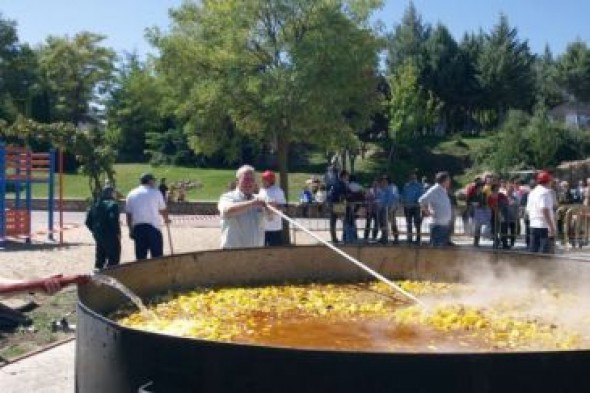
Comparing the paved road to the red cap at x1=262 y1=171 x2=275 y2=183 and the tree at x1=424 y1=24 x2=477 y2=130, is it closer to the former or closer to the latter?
the red cap at x1=262 y1=171 x2=275 y2=183

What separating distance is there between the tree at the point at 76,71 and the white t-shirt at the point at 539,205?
55.4 metres

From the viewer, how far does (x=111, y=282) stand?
4684 mm

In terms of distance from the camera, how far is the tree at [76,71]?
65.7 metres

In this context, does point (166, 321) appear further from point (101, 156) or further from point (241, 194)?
point (101, 156)

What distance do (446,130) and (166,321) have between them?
60.7m

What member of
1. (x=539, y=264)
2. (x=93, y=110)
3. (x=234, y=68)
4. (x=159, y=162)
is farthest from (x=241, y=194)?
(x=93, y=110)

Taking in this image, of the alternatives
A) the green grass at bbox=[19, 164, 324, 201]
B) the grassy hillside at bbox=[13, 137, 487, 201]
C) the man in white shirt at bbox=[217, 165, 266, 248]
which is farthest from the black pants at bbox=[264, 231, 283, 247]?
the grassy hillside at bbox=[13, 137, 487, 201]

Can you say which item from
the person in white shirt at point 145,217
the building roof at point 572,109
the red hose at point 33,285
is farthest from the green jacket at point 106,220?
the building roof at point 572,109

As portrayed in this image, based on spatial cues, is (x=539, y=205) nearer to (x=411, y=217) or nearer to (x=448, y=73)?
(x=411, y=217)

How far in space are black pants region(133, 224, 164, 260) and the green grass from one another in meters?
25.8

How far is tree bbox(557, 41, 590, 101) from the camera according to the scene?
65.2 m

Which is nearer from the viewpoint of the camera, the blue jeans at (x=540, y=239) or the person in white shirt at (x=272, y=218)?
the person in white shirt at (x=272, y=218)

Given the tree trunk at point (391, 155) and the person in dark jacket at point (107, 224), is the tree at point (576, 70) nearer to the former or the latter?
the tree trunk at point (391, 155)

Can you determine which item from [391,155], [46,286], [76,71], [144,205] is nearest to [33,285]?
[46,286]
